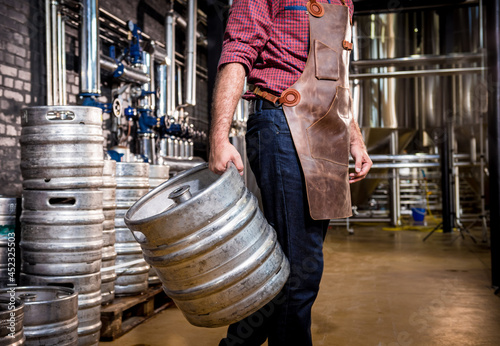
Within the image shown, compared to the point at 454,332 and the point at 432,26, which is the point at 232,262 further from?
the point at 432,26

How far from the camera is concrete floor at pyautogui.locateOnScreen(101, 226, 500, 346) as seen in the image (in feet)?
9.18

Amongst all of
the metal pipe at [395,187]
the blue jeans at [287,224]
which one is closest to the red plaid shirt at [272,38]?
the blue jeans at [287,224]

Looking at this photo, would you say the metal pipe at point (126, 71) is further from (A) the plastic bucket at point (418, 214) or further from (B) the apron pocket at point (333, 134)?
(A) the plastic bucket at point (418, 214)

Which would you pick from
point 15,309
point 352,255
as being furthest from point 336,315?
point 352,255

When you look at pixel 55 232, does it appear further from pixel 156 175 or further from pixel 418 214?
pixel 418 214

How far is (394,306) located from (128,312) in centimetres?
175

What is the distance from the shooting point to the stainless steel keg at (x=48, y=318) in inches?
84.3

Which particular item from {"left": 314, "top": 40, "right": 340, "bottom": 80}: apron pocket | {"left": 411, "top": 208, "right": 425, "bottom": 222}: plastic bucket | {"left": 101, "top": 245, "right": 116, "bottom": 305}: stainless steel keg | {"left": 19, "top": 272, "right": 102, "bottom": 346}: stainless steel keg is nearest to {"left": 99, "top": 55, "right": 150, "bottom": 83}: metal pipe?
{"left": 101, "top": 245, "right": 116, "bottom": 305}: stainless steel keg

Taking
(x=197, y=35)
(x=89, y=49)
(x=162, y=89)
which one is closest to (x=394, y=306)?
(x=89, y=49)

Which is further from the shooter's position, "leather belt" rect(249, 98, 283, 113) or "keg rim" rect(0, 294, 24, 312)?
"keg rim" rect(0, 294, 24, 312)

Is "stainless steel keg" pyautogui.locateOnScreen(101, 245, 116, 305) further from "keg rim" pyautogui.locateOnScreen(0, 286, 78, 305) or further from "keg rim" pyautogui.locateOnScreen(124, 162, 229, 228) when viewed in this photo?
"keg rim" pyautogui.locateOnScreen(124, 162, 229, 228)

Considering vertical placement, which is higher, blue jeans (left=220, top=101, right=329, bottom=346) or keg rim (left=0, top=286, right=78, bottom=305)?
blue jeans (left=220, top=101, right=329, bottom=346)

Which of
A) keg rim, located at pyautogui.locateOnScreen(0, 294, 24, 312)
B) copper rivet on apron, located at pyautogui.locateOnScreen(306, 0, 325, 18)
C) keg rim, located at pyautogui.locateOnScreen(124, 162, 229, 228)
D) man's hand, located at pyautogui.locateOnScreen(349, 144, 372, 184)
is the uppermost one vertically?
copper rivet on apron, located at pyautogui.locateOnScreen(306, 0, 325, 18)

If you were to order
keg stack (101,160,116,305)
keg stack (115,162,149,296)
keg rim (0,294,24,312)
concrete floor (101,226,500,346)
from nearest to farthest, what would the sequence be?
keg rim (0,294,24,312) → concrete floor (101,226,500,346) → keg stack (101,160,116,305) → keg stack (115,162,149,296)
